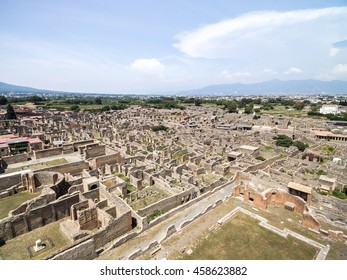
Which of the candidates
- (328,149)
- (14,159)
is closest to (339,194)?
(328,149)

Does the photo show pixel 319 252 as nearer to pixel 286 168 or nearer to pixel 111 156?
pixel 286 168

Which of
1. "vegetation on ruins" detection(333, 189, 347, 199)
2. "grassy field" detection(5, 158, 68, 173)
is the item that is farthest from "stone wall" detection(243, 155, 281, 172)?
"grassy field" detection(5, 158, 68, 173)

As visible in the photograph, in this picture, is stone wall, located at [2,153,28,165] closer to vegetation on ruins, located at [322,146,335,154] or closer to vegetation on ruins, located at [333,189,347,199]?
vegetation on ruins, located at [333,189,347,199]

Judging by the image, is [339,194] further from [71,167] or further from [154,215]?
[71,167]

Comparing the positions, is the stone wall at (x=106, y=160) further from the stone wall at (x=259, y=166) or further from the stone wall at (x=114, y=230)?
the stone wall at (x=259, y=166)

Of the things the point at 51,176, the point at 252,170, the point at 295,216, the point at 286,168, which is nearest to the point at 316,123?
the point at 286,168

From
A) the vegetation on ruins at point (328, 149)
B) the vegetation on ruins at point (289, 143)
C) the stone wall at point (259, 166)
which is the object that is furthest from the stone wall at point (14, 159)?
the vegetation on ruins at point (328, 149)
